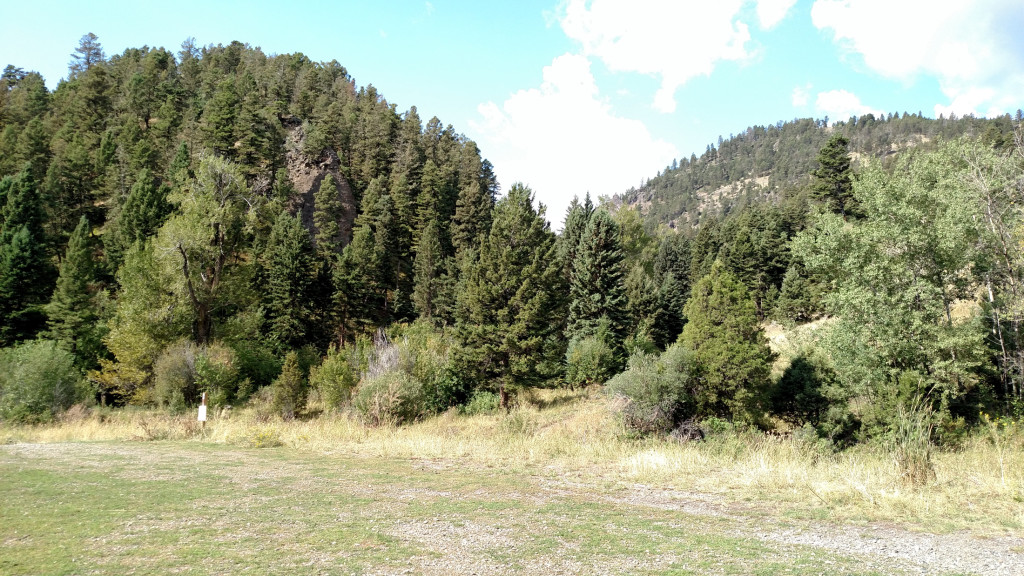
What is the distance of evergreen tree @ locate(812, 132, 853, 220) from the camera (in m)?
54.8

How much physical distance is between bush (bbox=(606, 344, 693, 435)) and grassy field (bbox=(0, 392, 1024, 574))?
3.56m

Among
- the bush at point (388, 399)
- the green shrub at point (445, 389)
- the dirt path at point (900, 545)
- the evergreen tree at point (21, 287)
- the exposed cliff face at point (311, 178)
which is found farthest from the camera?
the exposed cliff face at point (311, 178)

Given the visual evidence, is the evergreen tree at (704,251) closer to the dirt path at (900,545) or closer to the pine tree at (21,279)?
the dirt path at (900,545)

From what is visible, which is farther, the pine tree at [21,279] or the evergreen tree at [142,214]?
the evergreen tree at [142,214]

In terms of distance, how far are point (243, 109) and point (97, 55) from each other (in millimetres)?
73858

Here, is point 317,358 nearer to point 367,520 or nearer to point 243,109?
point 367,520

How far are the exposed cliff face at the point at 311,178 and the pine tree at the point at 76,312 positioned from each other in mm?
25460

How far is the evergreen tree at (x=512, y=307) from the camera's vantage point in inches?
1062

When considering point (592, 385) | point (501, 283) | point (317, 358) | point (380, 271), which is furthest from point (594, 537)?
point (380, 271)

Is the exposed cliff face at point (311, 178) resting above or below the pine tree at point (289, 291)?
above

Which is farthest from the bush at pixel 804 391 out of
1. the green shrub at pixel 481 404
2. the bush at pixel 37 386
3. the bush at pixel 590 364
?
the bush at pixel 37 386

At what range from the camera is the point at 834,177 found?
2200 inches

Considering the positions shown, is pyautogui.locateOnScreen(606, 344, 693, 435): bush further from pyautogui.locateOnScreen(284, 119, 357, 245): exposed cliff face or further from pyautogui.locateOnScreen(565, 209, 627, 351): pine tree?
pyautogui.locateOnScreen(284, 119, 357, 245): exposed cliff face

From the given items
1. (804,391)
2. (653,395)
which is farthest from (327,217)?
(804,391)
